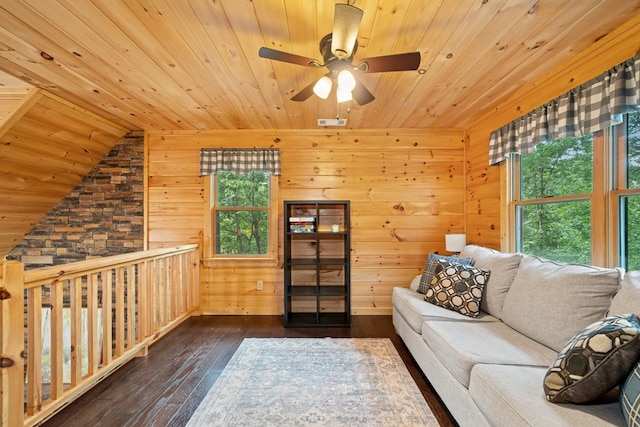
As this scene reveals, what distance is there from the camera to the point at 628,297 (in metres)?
1.36

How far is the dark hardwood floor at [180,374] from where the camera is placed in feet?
5.94

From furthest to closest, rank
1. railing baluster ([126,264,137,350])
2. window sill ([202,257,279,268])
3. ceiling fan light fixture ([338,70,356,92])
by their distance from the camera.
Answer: window sill ([202,257,279,268]), railing baluster ([126,264,137,350]), ceiling fan light fixture ([338,70,356,92])

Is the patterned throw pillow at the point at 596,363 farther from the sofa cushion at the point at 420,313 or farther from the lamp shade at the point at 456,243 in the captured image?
the lamp shade at the point at 456,243

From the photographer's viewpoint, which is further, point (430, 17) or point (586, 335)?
point (430, 17)

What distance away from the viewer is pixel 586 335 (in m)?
1.19

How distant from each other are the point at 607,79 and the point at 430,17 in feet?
4.05

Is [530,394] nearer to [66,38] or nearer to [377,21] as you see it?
[377,21]

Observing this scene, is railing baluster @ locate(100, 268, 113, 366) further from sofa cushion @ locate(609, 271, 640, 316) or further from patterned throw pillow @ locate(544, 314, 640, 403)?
sofa cushion @ locate(609, 271, 640, 316)

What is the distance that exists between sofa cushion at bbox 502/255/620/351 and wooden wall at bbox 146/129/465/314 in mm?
1662

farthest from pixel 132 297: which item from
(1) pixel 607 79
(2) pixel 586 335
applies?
(1) pixel 607 79

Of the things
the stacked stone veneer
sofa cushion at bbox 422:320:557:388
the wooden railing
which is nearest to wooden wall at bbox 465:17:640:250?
sofa cushion at bbox 422:320:557:388

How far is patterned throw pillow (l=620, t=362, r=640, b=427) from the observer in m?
0.96

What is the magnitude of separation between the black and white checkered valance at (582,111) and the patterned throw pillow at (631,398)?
154 centimetres

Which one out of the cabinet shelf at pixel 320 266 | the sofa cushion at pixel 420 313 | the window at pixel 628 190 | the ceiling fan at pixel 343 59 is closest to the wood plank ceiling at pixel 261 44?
the ceiling fan at pixel 343 59
